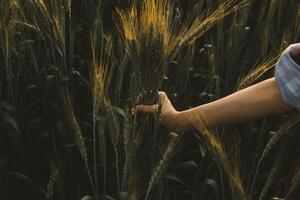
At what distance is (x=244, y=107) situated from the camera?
1.44 metres

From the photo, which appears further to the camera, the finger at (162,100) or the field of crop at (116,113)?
the field of crop at (116,113)

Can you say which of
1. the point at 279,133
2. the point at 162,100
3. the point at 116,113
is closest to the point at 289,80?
the point at 279,133

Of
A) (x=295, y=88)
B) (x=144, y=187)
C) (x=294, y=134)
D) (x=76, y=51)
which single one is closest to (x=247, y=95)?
(x=295, y=88)

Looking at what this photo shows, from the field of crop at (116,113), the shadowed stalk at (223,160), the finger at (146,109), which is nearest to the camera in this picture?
the shadowed stalk at (223,160)

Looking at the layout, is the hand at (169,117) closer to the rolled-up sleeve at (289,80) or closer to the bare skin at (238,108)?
the bare skin at (238,108)

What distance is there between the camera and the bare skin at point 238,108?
4.62 ft

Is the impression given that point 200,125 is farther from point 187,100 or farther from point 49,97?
point 49,97

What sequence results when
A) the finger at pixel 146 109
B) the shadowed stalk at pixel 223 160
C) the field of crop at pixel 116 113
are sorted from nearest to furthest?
1. the shadowed stalk at pixel 223 160
2. the finger at pixel 146 109
3. the field of crop at pixel 116 113

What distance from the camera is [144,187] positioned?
5.33 feet

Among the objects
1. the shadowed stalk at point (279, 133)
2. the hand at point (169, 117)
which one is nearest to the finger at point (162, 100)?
the hand at point (169, 117)

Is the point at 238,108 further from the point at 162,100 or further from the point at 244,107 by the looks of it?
the point at 162,100

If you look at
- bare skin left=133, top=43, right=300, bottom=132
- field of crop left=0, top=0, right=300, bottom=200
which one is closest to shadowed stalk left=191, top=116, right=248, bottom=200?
bare skin left=133, top=43, right=300, bottom=132

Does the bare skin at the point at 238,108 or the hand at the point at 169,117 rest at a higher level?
the bare skin at the point at 238,108

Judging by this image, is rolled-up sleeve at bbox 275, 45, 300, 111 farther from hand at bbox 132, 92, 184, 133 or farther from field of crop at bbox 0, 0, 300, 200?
hand at bbox 132, 92, 184, 133
